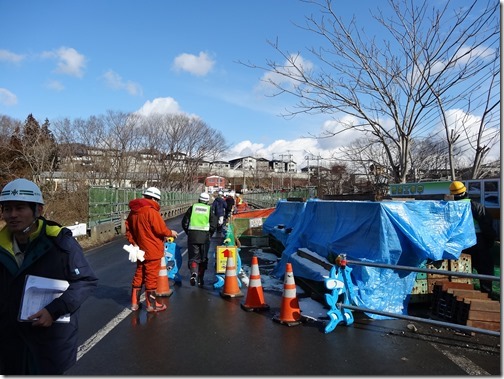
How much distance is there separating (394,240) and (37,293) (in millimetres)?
4868

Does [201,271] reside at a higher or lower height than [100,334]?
higher

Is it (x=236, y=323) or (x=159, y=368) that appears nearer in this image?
(x=159, y=368)

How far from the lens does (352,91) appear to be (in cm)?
975

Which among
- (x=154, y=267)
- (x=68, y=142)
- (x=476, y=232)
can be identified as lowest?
(x=154, y=267)

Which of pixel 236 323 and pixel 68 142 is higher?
pixel 68 142

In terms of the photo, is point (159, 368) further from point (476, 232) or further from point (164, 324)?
point (476, 232)

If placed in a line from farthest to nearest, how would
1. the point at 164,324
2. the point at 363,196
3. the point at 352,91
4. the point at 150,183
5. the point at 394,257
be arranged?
the point at 150,183 → the point at 352,91 → the point at 363,196 → the point at 394,257 → the point at 164,324

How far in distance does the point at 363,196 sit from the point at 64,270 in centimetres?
A: 641

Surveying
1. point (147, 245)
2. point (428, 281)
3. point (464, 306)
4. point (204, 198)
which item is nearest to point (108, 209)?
point (204, 198)

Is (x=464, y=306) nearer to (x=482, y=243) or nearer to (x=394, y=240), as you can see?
(x=394, y=240)

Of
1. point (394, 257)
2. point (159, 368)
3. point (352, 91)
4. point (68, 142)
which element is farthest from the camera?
point (68, 142)

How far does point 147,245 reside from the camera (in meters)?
6.12

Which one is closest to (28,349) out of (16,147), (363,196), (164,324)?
(164,324)

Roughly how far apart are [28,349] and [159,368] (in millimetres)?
1688
